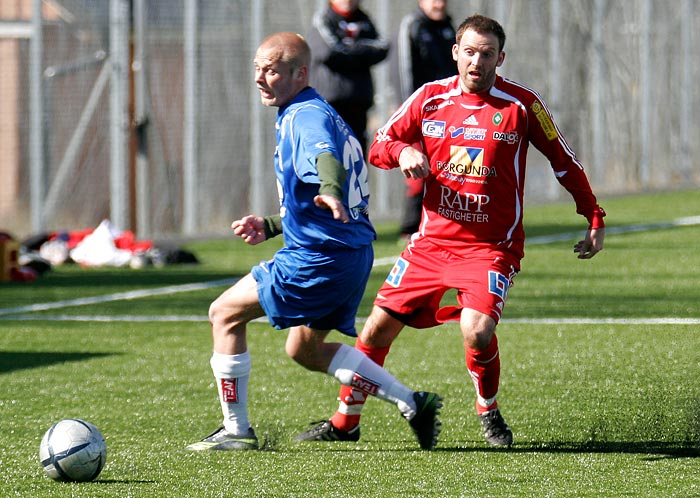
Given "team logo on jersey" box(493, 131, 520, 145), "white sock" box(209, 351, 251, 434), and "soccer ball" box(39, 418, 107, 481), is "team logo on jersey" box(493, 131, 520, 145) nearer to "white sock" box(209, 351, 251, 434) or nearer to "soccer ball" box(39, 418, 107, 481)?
"white sock" box(209, 351, 251, 434)

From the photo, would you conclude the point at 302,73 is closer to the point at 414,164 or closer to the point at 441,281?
the point at 414,164

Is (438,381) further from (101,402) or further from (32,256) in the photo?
(32,256)

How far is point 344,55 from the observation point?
1167 cm

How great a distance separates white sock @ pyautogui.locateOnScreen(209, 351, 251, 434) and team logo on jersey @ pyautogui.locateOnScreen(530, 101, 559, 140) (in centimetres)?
151

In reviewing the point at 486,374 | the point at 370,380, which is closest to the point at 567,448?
the point at 486,374

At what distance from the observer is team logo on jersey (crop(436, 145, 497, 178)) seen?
578 centimetres

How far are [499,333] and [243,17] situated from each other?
7.96m

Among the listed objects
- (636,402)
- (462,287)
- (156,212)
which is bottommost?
(156,212)

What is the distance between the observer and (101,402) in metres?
6.69

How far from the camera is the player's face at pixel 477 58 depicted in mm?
5684

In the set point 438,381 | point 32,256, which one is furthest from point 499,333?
point 32,256

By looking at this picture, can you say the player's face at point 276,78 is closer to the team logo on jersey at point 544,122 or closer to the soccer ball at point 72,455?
the team logo on jersey at point 544,122

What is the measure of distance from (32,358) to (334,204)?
3701mm

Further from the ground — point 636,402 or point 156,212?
point 636,402
